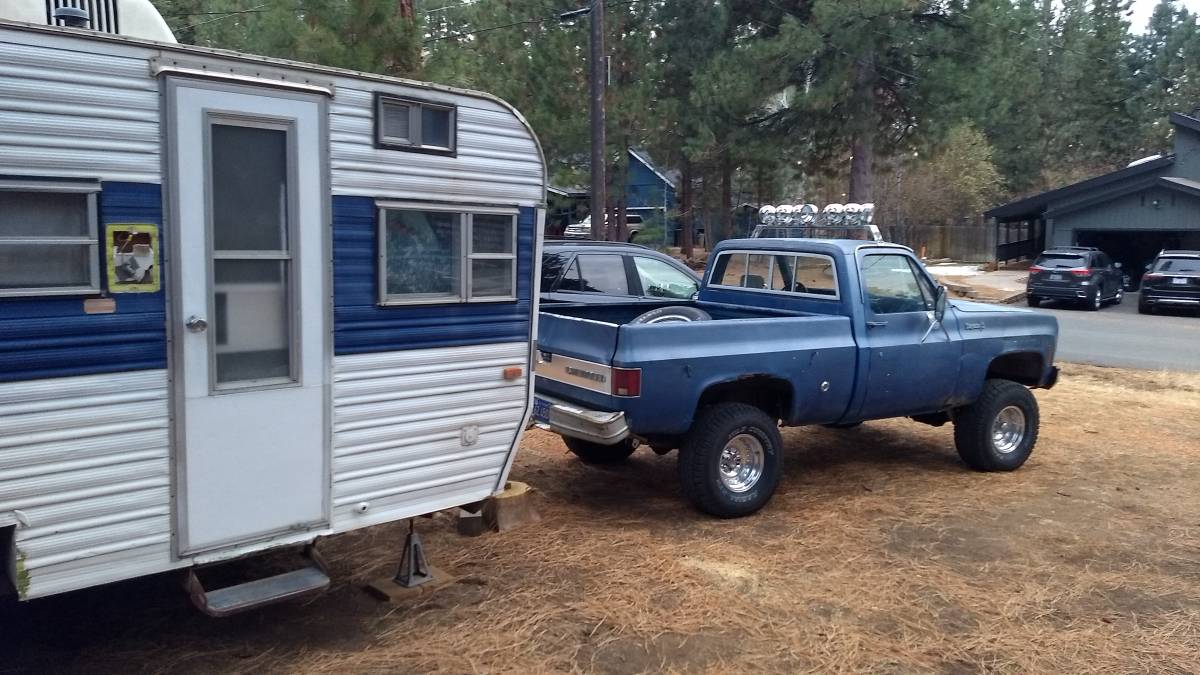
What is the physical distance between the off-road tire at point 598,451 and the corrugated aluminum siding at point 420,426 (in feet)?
8.52

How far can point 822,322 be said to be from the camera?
660 centimetres

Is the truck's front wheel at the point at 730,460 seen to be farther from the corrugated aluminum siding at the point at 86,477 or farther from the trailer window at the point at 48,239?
the trailer window at the point at 48,239

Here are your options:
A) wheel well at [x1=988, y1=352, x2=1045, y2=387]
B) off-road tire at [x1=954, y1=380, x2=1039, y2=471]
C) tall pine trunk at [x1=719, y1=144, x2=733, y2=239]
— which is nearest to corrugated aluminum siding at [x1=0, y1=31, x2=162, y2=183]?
off-road tire at [x1=954, y1=380, x2=1039, y2=471]

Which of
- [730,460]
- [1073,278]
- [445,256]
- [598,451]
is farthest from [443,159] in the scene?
[1073,278]

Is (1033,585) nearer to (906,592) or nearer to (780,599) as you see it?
(906,592)

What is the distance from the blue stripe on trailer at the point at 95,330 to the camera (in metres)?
3.40

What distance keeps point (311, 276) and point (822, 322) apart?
3.70 metres

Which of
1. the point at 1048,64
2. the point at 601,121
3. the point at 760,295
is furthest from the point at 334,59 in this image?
the point at 1048,64

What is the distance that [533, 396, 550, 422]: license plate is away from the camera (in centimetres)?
644

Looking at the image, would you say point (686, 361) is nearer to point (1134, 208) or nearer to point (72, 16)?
point (72, 16)

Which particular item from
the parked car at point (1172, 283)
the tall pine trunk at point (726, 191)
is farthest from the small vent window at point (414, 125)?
the parked car at point (1172, 283)

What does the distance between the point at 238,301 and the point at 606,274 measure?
5923 mm

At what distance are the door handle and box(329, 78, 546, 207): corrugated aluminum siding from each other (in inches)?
32.9

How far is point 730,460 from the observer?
6422mm
